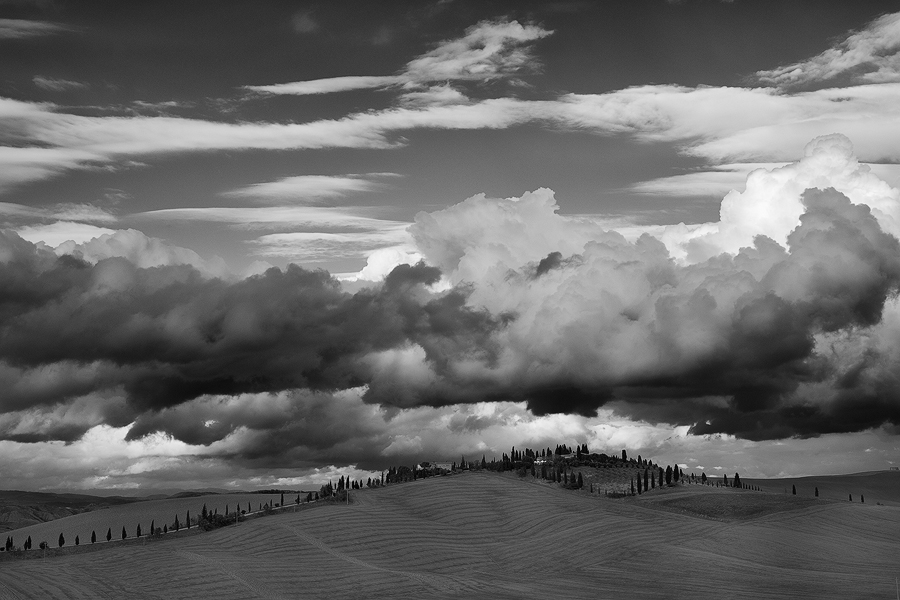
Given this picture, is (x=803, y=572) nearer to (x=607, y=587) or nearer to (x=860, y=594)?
(x=860, y=594)

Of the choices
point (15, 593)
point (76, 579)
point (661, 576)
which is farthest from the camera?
point (661, 576)

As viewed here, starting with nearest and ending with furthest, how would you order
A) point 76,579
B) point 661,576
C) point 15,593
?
point 15,593 < point 76,579 < point 661,576

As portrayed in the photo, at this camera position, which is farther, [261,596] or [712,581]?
[712,581]

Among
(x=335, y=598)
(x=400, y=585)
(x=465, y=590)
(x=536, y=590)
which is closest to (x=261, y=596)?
(x=335, y=598)

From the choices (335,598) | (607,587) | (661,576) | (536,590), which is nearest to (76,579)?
(335,598)

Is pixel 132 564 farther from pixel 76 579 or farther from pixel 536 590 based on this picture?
pixel 536 590

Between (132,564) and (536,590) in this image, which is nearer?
(536,590)

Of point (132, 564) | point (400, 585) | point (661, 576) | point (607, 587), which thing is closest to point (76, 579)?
point (132, 564)

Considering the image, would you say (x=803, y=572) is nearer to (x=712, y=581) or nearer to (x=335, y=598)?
(x=712, y=581)
